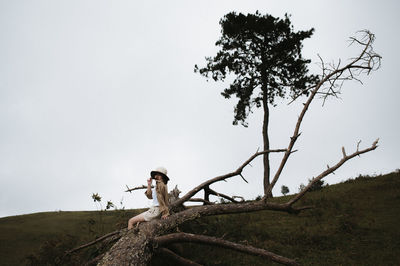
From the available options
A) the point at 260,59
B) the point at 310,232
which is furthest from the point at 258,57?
the point at 310,232

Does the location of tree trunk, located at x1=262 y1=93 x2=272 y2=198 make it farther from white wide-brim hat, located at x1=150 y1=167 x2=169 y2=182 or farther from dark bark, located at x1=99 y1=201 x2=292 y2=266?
white wide-brim hat, located at x1=150 y1=167 x2=169 y2=182

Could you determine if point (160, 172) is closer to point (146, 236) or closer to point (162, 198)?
point (162, 198)

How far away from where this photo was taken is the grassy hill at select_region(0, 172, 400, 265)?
5.76m

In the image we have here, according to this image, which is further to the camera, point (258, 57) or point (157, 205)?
point (258, 57)

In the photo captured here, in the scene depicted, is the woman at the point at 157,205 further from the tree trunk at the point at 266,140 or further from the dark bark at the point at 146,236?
the tree trunk at the point at 266,140

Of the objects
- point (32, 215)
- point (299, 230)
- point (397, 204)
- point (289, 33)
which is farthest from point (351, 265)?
point (32, 215)

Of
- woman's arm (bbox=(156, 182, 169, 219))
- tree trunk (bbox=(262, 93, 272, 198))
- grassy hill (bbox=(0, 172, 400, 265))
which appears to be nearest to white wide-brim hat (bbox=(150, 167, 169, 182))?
woman's arm (bbox=(156, 182, 169, 219))

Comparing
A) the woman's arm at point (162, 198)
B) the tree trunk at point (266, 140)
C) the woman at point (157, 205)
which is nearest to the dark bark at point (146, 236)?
the woman's arm at point (162, 198)

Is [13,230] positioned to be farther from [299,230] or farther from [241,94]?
[241,94]

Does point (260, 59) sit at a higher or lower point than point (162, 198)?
higher

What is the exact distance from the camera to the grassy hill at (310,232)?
Answer: 5.76 meters

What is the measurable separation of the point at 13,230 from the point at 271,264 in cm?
1076

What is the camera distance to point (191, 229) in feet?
23.4

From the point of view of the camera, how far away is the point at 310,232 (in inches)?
277
